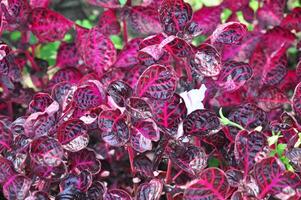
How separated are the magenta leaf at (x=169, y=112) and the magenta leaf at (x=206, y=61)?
7 centimetres

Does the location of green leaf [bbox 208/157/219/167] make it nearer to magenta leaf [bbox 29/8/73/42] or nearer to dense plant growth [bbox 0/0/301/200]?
dense plant growth [bbox 0/0/301/200]

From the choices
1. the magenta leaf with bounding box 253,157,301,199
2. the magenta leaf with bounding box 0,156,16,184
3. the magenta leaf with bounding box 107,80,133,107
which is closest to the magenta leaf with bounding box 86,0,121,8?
the magenta leaf with bounding box 107,80,133,107

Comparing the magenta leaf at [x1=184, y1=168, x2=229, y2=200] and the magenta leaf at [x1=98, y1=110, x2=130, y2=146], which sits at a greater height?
the magenta leaf at [x1=98, y1=110, x2=130, y2=146]

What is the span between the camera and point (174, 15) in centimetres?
117

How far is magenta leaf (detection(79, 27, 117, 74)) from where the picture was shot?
1307 millimetres

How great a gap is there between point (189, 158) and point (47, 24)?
539 millimetres

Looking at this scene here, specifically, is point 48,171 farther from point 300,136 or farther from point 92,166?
point 300,136

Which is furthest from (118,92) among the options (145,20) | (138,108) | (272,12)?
(272,12)

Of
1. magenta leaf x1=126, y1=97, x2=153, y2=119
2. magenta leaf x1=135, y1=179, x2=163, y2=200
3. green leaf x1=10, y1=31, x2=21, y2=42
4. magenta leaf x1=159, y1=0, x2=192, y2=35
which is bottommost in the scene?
green leaf x1=10, y1=31, x2=21, y2=42

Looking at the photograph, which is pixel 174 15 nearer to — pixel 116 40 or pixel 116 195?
pixel 116 195

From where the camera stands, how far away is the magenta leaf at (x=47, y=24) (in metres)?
1.41

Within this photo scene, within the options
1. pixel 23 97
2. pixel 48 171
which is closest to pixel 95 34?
pixel 23 97

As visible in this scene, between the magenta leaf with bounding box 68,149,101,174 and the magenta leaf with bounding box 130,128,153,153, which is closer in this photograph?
the magenta leaf with bounding box 130,128,153,153

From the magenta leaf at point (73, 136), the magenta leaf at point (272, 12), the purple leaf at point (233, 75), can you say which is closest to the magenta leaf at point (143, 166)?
the magenta leaf at point (73, 136)
